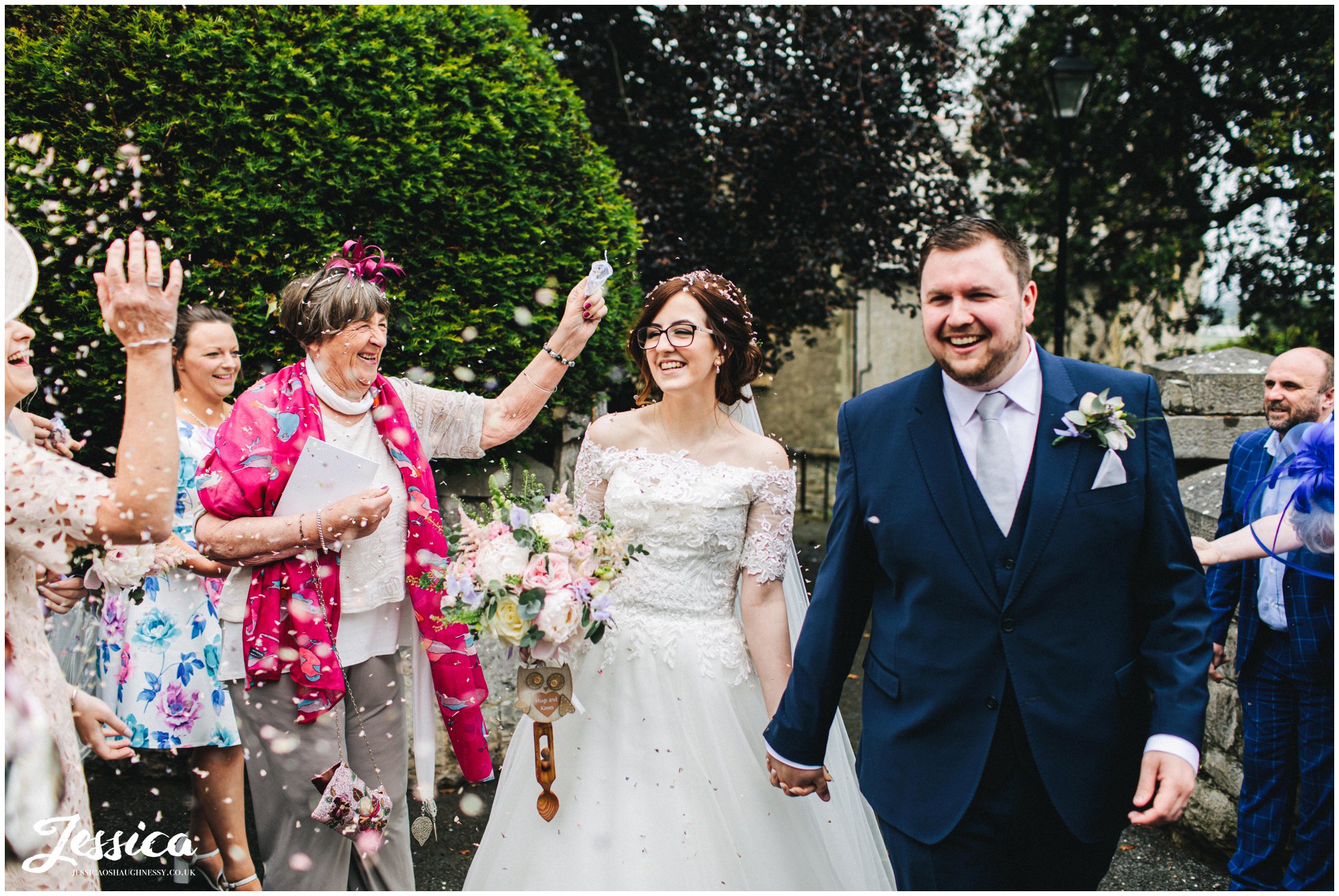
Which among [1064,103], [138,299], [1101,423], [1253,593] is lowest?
[1253,593]

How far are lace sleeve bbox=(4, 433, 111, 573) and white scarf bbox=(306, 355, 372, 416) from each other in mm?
1043

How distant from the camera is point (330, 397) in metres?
2.99

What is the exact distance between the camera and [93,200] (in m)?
4.05

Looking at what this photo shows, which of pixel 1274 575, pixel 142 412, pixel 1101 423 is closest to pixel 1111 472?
pixel 1101 423

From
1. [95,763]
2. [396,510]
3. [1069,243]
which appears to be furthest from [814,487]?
[396,510]

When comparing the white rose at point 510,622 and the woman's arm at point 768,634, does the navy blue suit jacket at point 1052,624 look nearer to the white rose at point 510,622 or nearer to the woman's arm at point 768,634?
the woman's arm at point 768,634

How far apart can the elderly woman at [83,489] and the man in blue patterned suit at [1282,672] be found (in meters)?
3.53

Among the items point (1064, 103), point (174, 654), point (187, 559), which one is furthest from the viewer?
point (1064, 103)

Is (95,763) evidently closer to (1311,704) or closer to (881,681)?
(881,681)

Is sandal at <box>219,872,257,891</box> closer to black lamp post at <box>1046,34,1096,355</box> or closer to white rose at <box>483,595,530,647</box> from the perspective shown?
white rose at <box>483,595,530,647</box>

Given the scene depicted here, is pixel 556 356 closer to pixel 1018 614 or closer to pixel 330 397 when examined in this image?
pixel 330 397

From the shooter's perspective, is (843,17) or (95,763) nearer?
(95,763)

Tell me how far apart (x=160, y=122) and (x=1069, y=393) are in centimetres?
390

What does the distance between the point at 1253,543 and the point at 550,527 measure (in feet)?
7.85
